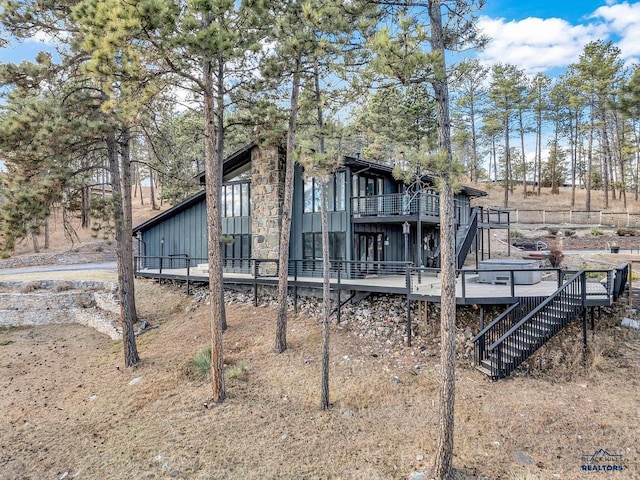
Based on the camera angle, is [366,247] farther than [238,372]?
Yes

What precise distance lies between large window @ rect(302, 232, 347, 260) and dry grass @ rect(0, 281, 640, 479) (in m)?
3.88

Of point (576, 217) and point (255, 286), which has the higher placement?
point (576, 217)

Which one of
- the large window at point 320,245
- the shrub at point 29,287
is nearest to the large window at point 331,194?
the large window at point 320,245

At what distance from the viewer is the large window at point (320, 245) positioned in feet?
45.4

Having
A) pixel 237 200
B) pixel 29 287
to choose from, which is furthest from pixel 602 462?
pixel 29 287

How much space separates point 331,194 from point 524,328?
819 cm

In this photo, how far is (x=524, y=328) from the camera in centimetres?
821

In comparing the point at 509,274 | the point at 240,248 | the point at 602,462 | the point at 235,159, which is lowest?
the point at 602,462

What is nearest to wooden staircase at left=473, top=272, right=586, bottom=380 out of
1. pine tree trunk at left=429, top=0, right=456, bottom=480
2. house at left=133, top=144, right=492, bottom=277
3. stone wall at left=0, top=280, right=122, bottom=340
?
pine tree trunk at left=429, top=0, right=456, bottom=480

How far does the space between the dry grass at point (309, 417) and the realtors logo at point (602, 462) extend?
114 mm

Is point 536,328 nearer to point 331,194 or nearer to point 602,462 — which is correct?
point 602,462

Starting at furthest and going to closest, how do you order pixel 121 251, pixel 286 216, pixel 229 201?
pixel 229 201, pixel 121 251, pixel 286 216

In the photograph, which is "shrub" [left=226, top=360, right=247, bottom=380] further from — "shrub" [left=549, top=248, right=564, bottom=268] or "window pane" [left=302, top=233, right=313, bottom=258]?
"shrub" [left=549, top=248, right=564, bottom=268]

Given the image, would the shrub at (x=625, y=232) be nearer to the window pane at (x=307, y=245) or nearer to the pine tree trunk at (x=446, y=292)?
the window pane at (x=307, y=245)
